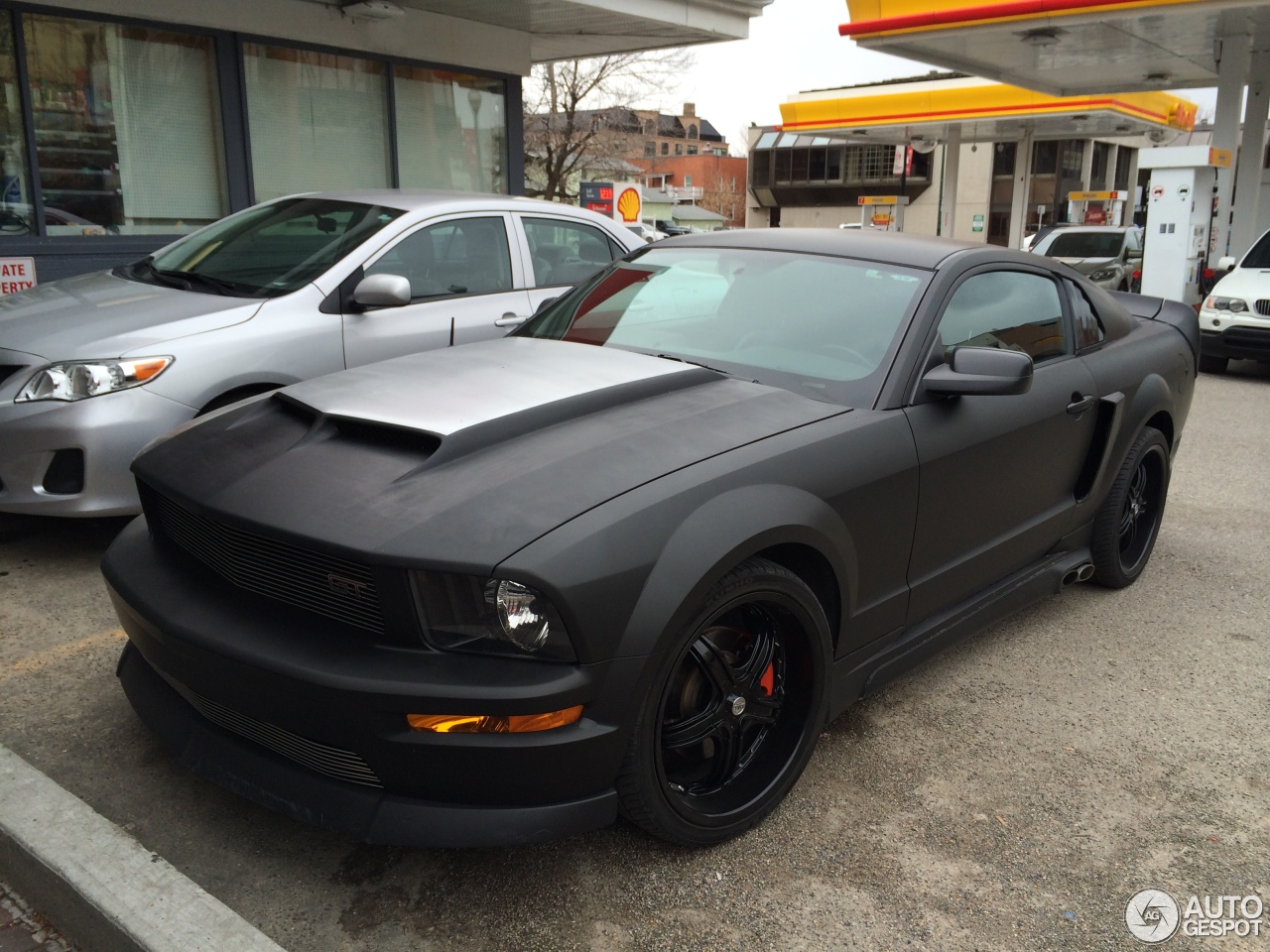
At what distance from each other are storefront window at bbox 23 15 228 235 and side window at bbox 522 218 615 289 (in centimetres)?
536

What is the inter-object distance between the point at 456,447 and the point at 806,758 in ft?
4.22

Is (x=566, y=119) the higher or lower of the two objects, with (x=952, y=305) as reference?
higher

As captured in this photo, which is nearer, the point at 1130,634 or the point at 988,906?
the point at 988,906

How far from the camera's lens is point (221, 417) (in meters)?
3.05

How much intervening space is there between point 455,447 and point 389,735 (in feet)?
2.43

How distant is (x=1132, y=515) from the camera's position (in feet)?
15.3

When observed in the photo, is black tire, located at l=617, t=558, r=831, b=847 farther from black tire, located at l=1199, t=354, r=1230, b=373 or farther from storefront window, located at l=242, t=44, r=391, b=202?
black tire, located at l=1199, t=354, r=1230, b=373

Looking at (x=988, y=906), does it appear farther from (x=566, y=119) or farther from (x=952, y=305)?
(x=566, y=119)

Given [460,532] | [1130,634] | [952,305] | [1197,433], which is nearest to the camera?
[460,532]

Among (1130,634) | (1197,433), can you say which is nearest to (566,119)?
(1197,433)

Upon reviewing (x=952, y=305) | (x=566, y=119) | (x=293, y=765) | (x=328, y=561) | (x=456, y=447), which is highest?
(x=566, y=119)

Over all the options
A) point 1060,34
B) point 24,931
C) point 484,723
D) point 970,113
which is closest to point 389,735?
point 484,723

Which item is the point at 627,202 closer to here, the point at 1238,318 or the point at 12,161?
the point at 1238,318

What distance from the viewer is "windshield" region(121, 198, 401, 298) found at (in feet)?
16.6
